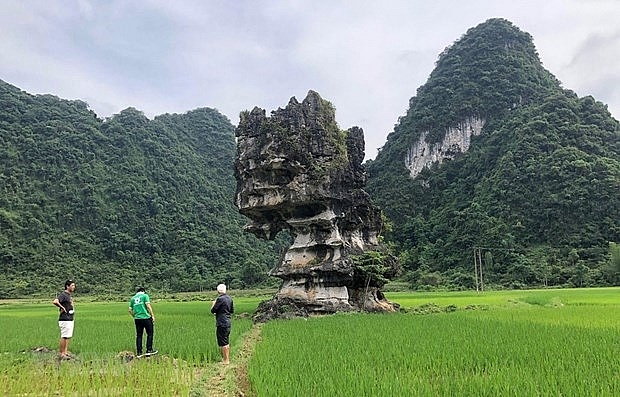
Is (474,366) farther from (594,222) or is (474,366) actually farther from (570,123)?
(570,123)

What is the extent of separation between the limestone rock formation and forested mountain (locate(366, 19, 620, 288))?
42.7 ft

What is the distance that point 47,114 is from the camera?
231 ft

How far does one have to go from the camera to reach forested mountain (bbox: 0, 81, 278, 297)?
163ft

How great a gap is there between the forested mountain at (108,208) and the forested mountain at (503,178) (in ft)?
62.6

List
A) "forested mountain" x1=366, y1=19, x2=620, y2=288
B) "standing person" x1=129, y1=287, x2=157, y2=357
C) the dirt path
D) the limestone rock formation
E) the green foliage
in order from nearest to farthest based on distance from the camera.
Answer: the dirt path < "standing person" x1=129, y1=287, x2=157, y2=357 < the limestone rock formation < the green foliage < "forested mountain" x1=366, y1=19, x2=620, y2=288

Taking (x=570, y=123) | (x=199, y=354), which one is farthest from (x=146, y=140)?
(x=199, y=354)

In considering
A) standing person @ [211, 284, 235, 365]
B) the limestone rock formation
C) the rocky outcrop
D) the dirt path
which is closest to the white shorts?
standing person @ [211, 284, 235, 365]

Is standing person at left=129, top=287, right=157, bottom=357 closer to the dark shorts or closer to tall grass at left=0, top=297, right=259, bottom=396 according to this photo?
tall grass at left=0, top=297, right=259, bottom=396

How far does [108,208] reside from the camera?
198ft

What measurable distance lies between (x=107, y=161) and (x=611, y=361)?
224ft

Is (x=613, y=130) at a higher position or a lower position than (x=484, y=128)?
lower

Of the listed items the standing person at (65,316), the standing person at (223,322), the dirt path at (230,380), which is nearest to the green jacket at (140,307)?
the standing person at (65,316)

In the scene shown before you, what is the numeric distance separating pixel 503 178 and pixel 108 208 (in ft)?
143

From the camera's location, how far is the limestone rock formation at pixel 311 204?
22203 millimetres
